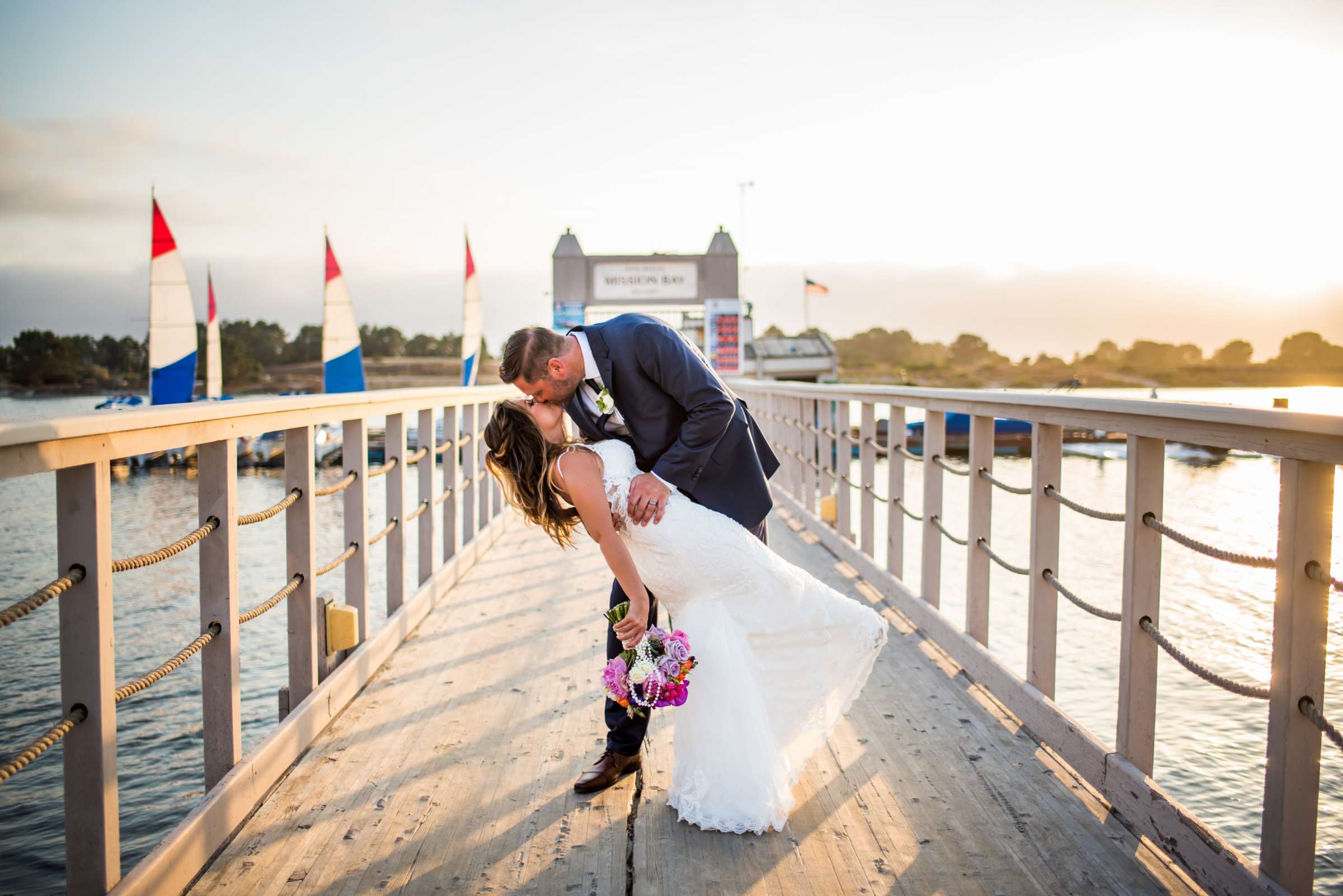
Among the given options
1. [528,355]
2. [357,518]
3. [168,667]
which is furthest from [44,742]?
[357,518]

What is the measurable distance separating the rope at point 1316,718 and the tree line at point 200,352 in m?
31.5

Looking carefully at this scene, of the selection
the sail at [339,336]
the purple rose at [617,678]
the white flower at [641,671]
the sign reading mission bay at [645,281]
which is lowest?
the purple rose at [617,678]

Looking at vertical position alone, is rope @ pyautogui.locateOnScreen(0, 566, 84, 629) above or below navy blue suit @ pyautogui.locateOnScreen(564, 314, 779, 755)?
below

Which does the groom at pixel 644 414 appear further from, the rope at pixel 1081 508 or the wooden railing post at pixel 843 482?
the wooden railing post at pixel 843 482

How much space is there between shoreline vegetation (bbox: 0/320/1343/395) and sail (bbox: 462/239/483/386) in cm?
692

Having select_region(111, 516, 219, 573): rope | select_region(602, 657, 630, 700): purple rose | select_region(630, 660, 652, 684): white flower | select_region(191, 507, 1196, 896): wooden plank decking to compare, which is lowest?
select_region(191, 507, 1196, 896): wooden plank decking

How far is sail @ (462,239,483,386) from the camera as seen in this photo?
23.8 m

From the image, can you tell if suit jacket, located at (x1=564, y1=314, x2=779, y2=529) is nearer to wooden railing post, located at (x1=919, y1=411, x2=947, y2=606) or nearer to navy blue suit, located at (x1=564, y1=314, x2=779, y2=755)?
navy blue suit, located at (x1=564, y1=314, x2=779, y2=755)

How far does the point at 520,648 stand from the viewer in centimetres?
409

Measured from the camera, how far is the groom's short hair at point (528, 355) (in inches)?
94.9

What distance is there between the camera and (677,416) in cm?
267

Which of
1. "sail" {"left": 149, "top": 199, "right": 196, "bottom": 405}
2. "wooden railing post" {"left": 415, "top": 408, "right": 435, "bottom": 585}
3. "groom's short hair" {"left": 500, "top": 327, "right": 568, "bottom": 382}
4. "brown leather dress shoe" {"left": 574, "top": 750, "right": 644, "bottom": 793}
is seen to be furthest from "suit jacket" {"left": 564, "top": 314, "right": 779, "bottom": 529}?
"sail" {"left": 149, "top": 199, "right": 196, "bottom": 405}

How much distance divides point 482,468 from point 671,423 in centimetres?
461

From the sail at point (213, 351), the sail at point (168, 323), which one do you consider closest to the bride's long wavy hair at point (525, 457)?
the sail at point (168, 323)
